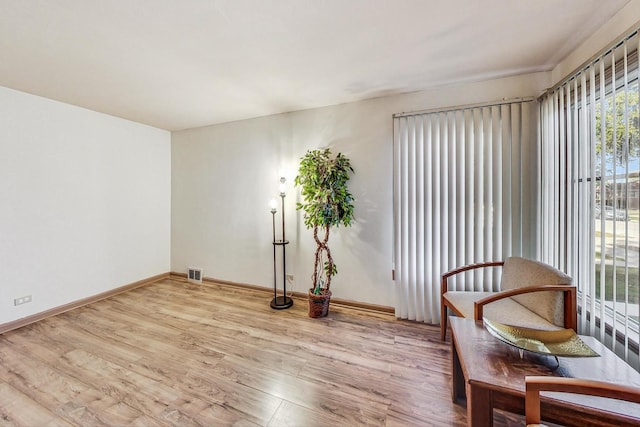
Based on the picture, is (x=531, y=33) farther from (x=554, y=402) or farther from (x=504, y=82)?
(x=554, y=402)

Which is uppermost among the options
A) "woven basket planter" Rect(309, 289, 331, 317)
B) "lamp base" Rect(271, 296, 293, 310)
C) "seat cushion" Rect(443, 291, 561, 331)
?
"seat cushion" Rect(443, 291, 561, 331)

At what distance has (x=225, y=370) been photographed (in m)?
1.97

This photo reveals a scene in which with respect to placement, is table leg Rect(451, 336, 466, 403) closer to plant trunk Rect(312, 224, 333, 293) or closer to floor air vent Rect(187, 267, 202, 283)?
plant trunk Rect(312, 224, 333, 293)

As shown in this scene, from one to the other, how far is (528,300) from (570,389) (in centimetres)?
119

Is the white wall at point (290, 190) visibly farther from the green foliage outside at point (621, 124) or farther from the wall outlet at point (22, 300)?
the wall outlet at point (22, 300)

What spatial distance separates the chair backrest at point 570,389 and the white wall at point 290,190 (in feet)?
6.41

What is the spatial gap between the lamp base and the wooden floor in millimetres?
126

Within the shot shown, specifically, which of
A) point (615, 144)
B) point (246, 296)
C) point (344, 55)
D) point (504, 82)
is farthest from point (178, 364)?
point (504, 82)

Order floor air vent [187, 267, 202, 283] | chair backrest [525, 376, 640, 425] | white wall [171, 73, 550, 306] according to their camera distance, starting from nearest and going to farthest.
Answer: chair backrest [525, 376, 640, 425] → white wall [171, 73, 550, 306] → floor air vent [187, 267, 202, 283]

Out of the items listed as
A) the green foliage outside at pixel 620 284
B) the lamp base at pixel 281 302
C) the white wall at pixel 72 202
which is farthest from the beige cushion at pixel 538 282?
the white wall at pixel 72 202

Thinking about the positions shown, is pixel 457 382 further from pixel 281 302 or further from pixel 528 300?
pixel 281 302

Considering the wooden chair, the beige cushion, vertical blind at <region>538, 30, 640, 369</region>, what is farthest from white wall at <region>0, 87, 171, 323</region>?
vertical blind at <region>538, 30, 640, 369</region>

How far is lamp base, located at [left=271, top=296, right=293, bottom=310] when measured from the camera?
3090 mm

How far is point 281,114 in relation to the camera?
3.41 m
